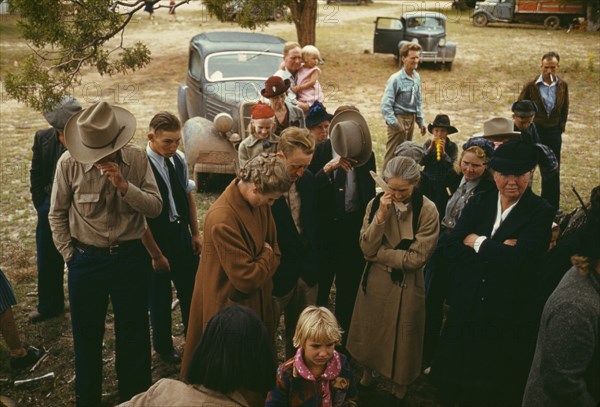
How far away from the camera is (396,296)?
3.91m

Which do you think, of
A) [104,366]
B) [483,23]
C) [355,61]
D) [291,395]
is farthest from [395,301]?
[483,23]

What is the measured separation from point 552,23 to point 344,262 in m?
25.4

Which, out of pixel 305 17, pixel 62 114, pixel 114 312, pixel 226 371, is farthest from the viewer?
pixel 305 17

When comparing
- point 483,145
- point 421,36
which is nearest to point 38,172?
A: point 483,145

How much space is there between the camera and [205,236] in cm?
322

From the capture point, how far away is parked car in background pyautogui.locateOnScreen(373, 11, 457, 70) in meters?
17.7

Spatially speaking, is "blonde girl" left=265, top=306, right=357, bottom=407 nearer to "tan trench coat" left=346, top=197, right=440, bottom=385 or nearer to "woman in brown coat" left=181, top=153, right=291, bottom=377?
"woman in brown coat" left=181, top=153, right=291, bottom=377

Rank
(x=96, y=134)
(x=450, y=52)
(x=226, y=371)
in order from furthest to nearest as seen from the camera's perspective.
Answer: (x=450, y=52)
(x=96, y=134)
(x=226, y=371)

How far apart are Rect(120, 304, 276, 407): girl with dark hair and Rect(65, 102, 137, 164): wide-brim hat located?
1.64 metres

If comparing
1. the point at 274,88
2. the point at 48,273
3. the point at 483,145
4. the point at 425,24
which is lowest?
the point at 48,273

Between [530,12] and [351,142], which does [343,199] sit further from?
[530,12]

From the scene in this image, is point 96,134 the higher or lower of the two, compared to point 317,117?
higher

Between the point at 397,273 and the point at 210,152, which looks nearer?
the point at 397,273

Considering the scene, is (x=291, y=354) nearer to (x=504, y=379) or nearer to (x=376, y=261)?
(x=376, y=261)
